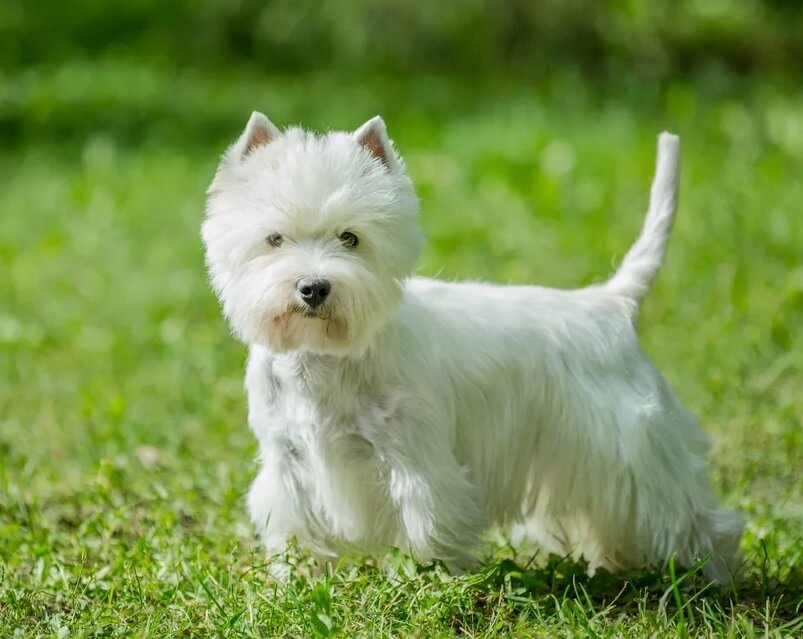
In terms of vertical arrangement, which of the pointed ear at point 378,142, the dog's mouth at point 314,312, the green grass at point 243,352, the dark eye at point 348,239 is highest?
the pointed ear at point 378,142

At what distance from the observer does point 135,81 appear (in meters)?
15.0

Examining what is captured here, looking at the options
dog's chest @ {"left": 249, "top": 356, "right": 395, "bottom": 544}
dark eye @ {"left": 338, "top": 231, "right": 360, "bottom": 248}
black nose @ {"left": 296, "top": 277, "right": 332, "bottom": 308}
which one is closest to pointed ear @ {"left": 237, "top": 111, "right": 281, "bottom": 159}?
dark eye @ {"left": 338, "top": 231, "right": 360, "bottom": 248}

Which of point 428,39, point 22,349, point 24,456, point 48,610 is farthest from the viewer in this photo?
point 428,39

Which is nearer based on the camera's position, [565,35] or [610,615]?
[610,615]

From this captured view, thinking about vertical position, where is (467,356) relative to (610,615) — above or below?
above

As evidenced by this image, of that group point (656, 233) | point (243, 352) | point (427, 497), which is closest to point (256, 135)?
point (427, 497)

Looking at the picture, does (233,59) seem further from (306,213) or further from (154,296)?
(306,213)

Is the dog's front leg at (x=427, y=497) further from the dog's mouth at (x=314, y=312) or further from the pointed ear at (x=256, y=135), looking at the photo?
the pointed ear at (x=256, y=135)

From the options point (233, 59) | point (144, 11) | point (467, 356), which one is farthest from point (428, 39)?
point (467, 356)

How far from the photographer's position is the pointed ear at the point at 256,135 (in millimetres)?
4172

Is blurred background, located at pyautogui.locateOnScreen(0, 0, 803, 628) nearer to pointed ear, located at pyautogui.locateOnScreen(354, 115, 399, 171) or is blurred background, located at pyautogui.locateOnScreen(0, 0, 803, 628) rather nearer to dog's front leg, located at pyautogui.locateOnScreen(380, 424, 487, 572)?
dog's front leg, located at pyautogui.locateOnScreen(380, 424, 487, 572)

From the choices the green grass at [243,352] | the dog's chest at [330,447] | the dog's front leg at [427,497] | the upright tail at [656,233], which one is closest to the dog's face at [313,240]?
the dog's chest at [330,447]

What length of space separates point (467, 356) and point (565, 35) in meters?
9.91

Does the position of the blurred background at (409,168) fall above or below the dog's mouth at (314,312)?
below
